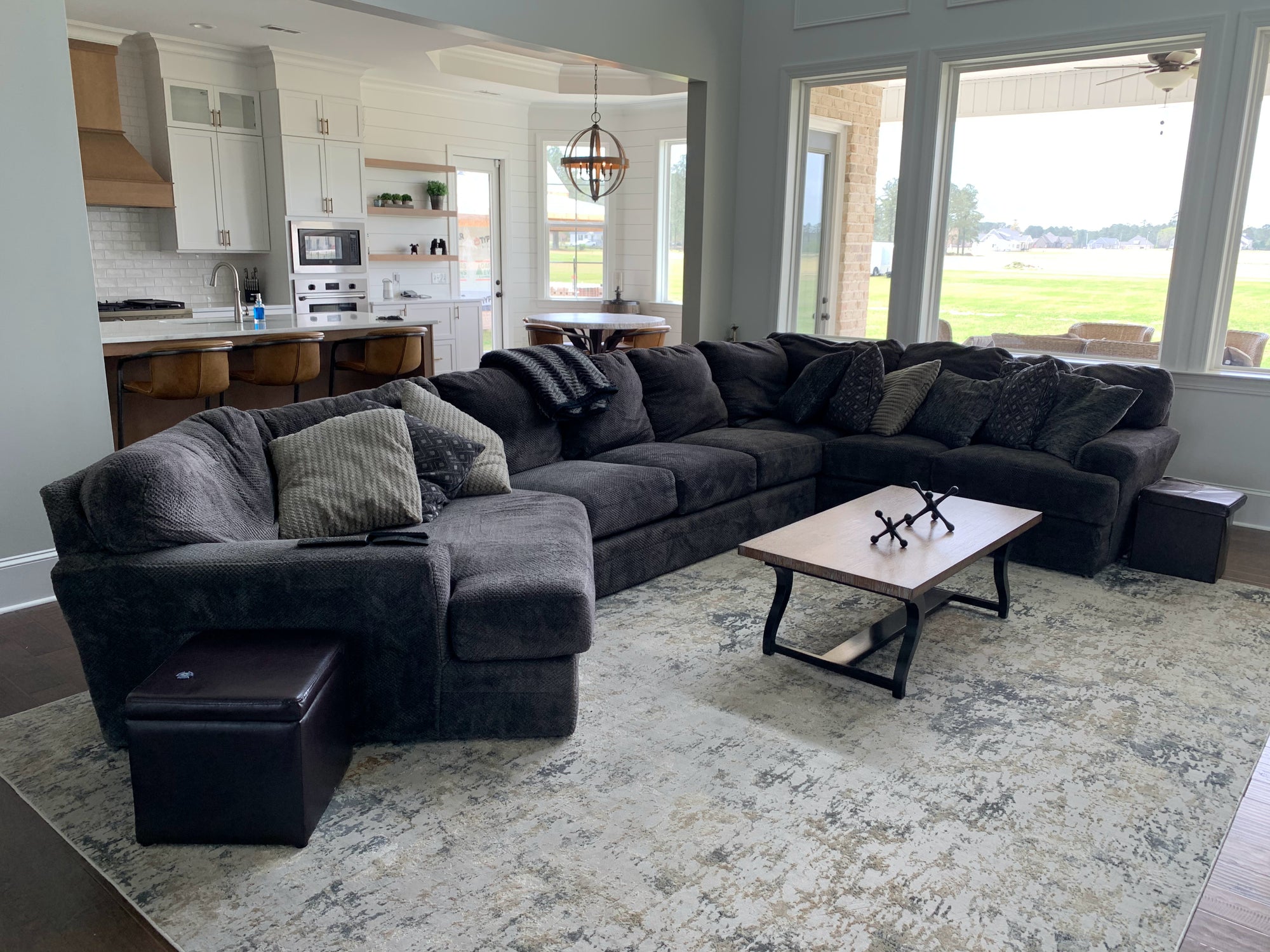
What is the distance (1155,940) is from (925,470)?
9.53 feet

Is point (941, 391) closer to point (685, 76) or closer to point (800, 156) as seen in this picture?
point (800, 156)

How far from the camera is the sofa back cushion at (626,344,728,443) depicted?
4.92 meters

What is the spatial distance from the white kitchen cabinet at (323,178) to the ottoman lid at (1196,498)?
656cm

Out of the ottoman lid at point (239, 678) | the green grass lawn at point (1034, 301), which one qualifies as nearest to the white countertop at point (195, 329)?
the ottoman lid at point (239, 678)

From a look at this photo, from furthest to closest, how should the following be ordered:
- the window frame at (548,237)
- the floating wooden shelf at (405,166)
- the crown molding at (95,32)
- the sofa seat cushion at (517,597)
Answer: the window frame at (548,237), the floating wooden shelf at (405,166), the crown molding at (95,32), the sofa seat cushion at (517,597)

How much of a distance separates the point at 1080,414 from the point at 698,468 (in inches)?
73.6

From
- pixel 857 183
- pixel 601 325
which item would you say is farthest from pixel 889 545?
pixel 601 325

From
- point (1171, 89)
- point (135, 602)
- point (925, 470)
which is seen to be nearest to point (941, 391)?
point (925, 470)

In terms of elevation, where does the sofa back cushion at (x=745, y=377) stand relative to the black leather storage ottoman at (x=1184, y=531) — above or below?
above

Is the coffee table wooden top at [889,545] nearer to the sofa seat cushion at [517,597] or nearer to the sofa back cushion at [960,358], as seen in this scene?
the sofa seat cushion at [517,597]

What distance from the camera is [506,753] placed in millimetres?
2646

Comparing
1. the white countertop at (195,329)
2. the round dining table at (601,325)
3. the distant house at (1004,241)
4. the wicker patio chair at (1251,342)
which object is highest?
the distant house at (1004,241)

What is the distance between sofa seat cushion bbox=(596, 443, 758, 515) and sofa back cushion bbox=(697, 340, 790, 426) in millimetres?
808

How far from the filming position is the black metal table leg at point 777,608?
326 centimetres
